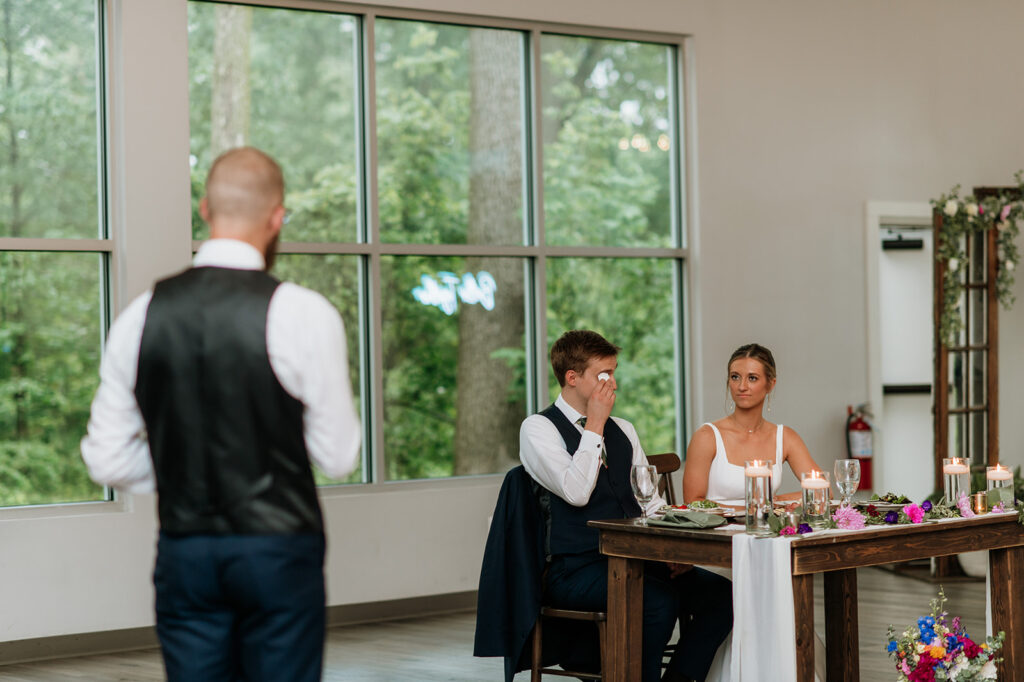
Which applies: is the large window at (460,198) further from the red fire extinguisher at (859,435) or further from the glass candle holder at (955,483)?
the glass candle holder at (955,483)

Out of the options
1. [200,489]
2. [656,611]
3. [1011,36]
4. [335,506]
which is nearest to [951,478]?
[656,611]

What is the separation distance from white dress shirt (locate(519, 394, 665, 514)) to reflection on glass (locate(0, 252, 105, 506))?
2.60 metres

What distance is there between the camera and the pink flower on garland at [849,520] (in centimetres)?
344

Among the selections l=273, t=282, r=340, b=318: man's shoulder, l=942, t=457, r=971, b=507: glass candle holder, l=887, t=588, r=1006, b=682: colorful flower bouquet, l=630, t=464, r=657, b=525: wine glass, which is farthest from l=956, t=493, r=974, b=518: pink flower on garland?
l=273, t=282, r=340, b=318: man's shoulder

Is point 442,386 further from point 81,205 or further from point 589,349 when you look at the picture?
point 589,349

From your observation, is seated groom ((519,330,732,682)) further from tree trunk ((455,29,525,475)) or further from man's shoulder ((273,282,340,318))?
tree trunk ((455,29,525,475))

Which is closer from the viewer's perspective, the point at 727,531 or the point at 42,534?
the point at 727,531

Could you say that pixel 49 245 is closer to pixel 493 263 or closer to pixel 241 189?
pixel 493 263

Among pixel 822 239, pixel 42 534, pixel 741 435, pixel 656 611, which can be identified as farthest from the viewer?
pixel 822 239

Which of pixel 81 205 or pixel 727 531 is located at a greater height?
pixel 81 205

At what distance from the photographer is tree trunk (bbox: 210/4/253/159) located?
5.78 m

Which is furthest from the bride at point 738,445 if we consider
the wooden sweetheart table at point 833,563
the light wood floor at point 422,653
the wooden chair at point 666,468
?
the light wood floor at point 422,653

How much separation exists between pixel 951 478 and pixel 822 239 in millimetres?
3548

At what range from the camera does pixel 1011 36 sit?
7.76 meters
